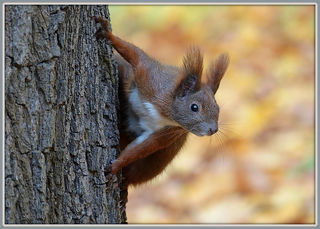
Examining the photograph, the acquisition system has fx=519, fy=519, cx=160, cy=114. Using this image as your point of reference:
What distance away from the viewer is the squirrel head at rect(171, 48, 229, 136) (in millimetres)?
2832

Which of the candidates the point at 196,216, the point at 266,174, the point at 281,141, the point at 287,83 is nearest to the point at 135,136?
the point at 196,216

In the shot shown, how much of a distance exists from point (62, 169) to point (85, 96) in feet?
1.14

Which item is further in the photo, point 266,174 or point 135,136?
point 266,174

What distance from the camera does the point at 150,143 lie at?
2.86 metres

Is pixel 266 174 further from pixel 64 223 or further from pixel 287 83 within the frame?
pixel 64 223

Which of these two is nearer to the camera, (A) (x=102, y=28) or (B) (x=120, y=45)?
(A) (x=102, y=28)

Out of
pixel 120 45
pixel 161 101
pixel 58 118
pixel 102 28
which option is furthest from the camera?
pixel 161 101

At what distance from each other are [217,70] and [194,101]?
250 mm

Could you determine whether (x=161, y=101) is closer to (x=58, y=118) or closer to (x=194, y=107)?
(x=194, y=107)

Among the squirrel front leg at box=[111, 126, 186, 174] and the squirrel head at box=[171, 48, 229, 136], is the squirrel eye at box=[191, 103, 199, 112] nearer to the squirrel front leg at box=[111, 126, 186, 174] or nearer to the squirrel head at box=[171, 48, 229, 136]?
the squirrel head at box=[171, 48, 229, 136]

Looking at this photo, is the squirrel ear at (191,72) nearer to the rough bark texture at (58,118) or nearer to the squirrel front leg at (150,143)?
the squirrel front leg at (150,143)

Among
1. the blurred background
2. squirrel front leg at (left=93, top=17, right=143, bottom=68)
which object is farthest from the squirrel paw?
the blurred background

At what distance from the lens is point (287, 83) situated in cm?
641

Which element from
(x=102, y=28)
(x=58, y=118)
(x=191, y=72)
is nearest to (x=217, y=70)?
(x=191, y=72)
